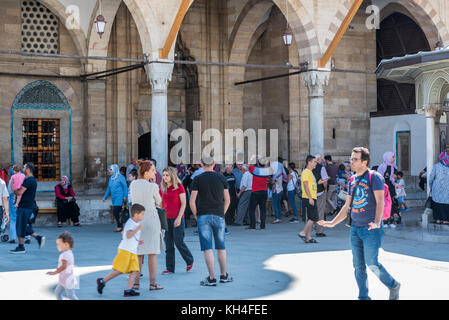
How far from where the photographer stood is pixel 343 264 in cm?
853

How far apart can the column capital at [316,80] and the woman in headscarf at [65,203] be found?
6.06m

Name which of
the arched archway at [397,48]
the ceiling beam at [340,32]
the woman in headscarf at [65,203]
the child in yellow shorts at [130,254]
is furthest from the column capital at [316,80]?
the child in yellow shorts at [130,254]

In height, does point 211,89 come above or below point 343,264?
above

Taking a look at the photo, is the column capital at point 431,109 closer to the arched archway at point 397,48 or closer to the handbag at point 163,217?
the handbag at point 163,217

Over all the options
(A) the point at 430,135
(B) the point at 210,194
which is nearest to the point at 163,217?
(B) the point at 210,194

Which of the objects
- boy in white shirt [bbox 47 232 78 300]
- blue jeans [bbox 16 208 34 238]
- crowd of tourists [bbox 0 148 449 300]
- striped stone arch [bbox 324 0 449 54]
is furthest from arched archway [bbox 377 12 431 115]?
boy in white shirt [bbox 47 232 78 300]

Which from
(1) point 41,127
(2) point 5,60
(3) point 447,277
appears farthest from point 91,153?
(3) point 447,277

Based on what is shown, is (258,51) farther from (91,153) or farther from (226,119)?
(91,153)

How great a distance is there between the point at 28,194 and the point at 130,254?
397 centimetres

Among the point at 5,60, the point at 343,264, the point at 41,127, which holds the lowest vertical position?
the point at 343,264

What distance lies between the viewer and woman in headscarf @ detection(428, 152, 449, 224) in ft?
36.7

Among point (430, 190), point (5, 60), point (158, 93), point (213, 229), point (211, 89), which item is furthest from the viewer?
point (211, 89)

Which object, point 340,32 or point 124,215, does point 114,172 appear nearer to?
point 124,215

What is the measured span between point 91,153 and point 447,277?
12.1 m
